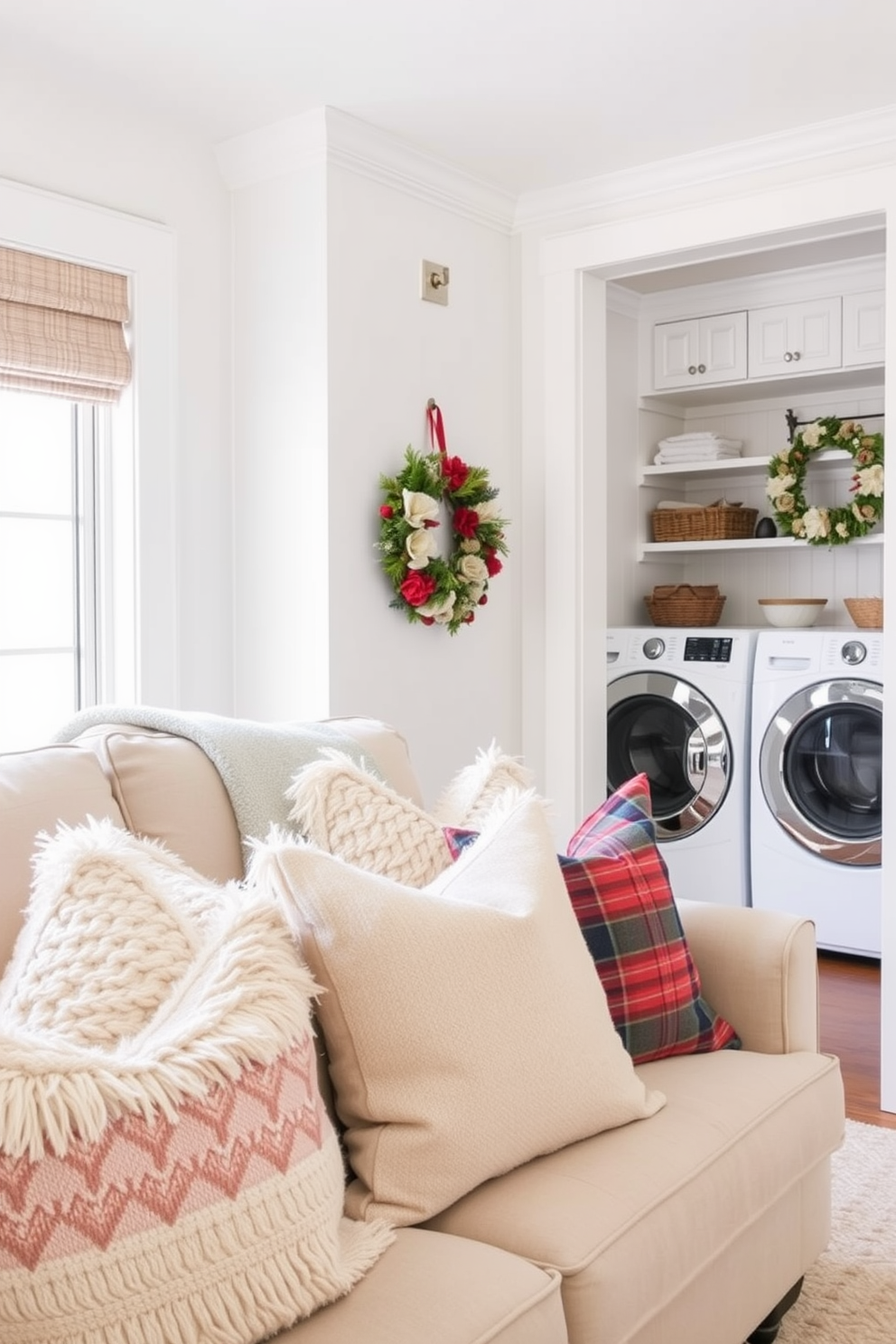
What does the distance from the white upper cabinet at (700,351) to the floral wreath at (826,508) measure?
376 mm

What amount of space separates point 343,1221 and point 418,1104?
0.49 ft

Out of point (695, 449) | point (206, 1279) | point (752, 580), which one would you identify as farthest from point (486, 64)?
point (752, 580)

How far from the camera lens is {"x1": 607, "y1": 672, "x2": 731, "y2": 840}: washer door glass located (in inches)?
179

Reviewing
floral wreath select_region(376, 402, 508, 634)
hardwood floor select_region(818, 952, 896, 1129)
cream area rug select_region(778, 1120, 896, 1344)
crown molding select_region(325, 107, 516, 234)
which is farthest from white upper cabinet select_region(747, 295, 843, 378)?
cream area rug select_region(778, 1120, 896, 1344)

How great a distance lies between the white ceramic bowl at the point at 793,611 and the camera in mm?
4715

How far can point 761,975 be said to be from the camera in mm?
2092

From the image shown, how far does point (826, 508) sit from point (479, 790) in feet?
10.4

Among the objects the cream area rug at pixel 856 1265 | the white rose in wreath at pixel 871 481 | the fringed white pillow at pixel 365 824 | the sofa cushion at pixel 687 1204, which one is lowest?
the cream area rug at pixel 856 1265

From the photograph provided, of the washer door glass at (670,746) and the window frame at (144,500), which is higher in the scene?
the window frame at (144,500)

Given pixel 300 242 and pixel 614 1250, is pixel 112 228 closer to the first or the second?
pixel 300 242

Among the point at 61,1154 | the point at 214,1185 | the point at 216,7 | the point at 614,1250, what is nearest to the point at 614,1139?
the point at 614,1250

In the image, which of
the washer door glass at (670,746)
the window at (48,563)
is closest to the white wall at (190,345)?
the window at (48,563)

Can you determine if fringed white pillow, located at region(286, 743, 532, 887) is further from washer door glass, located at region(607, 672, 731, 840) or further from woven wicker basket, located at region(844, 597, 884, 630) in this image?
woven wicker basket, located at region(844, 597, 884, 630)

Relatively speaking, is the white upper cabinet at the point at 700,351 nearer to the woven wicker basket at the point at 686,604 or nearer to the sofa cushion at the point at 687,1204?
the woven wicker basket at the point at 686,604
